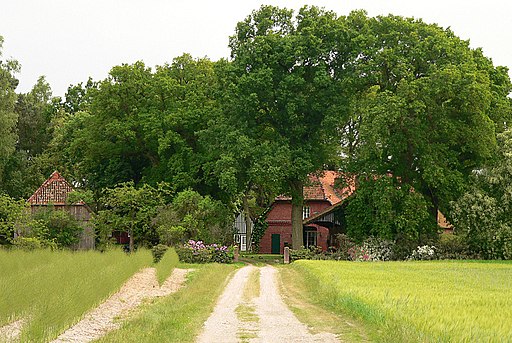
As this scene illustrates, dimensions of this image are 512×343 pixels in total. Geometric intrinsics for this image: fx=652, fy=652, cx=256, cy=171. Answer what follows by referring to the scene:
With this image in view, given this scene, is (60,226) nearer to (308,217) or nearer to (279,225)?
(308,217)

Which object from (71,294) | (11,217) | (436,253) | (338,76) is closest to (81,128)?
(11,217)

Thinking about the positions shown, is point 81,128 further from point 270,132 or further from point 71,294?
point 71,294

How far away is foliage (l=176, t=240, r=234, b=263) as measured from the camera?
40.0m

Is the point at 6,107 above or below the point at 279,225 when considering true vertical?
above

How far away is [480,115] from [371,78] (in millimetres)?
7512

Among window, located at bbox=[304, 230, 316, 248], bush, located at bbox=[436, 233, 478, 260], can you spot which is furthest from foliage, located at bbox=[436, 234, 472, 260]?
window, located at bbox=[304, 230, 316, 248]

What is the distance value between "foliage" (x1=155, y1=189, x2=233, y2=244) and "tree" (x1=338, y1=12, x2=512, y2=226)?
9953 millimetres

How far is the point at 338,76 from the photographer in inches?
1785

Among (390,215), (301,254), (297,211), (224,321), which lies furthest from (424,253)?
(224,321)

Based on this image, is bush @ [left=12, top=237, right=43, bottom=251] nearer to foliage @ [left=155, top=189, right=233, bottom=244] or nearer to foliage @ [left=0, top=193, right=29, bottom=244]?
foliage @ [left=0, top=193, right=29, bottom=244]

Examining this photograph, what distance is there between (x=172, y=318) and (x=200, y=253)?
25.8 m

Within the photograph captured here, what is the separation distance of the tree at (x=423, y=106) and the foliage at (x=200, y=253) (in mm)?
10834

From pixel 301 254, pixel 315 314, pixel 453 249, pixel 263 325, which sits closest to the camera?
pixel 263 325

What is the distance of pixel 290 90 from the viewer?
4422cm
